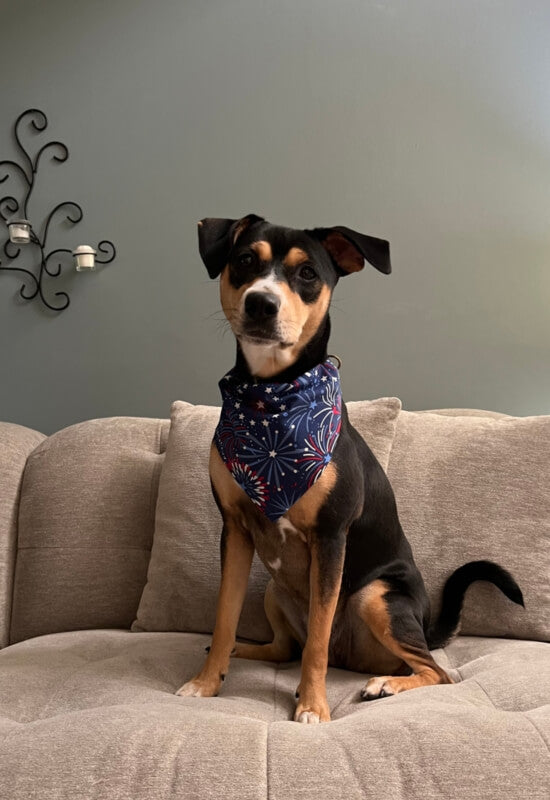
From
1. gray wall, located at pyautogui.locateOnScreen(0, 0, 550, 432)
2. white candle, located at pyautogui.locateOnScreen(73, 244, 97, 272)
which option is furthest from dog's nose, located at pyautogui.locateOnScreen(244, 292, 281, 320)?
white candle, located at pyautogui.locateOnScreen(73, 244, 97, 272)

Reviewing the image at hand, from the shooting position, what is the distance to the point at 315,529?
1553 millimetres

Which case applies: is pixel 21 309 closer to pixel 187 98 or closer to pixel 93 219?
pixel 93 219

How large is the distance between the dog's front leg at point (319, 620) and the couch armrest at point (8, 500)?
1126mm

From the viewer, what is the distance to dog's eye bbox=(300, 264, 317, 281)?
1576 millimetres

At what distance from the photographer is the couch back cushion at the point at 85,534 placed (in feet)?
7.04

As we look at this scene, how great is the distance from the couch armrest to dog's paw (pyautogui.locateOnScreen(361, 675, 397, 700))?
1.21 metres

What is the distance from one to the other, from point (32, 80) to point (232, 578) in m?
2.37

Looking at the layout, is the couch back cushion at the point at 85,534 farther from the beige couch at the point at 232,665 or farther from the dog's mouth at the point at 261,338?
the dog's mouth at the point at 261,338

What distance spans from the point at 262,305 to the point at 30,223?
187cm

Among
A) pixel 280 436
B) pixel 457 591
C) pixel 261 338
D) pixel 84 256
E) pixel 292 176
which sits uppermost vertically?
pixel 292 176

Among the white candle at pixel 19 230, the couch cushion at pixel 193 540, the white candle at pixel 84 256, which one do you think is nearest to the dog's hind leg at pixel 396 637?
the couch cushion at pixel 193 540

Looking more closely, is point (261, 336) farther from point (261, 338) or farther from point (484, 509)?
point (484, 509)

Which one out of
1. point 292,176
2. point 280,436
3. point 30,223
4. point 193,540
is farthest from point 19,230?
point 280,436

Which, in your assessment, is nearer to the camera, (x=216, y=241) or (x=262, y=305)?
(x=262, y=305)
